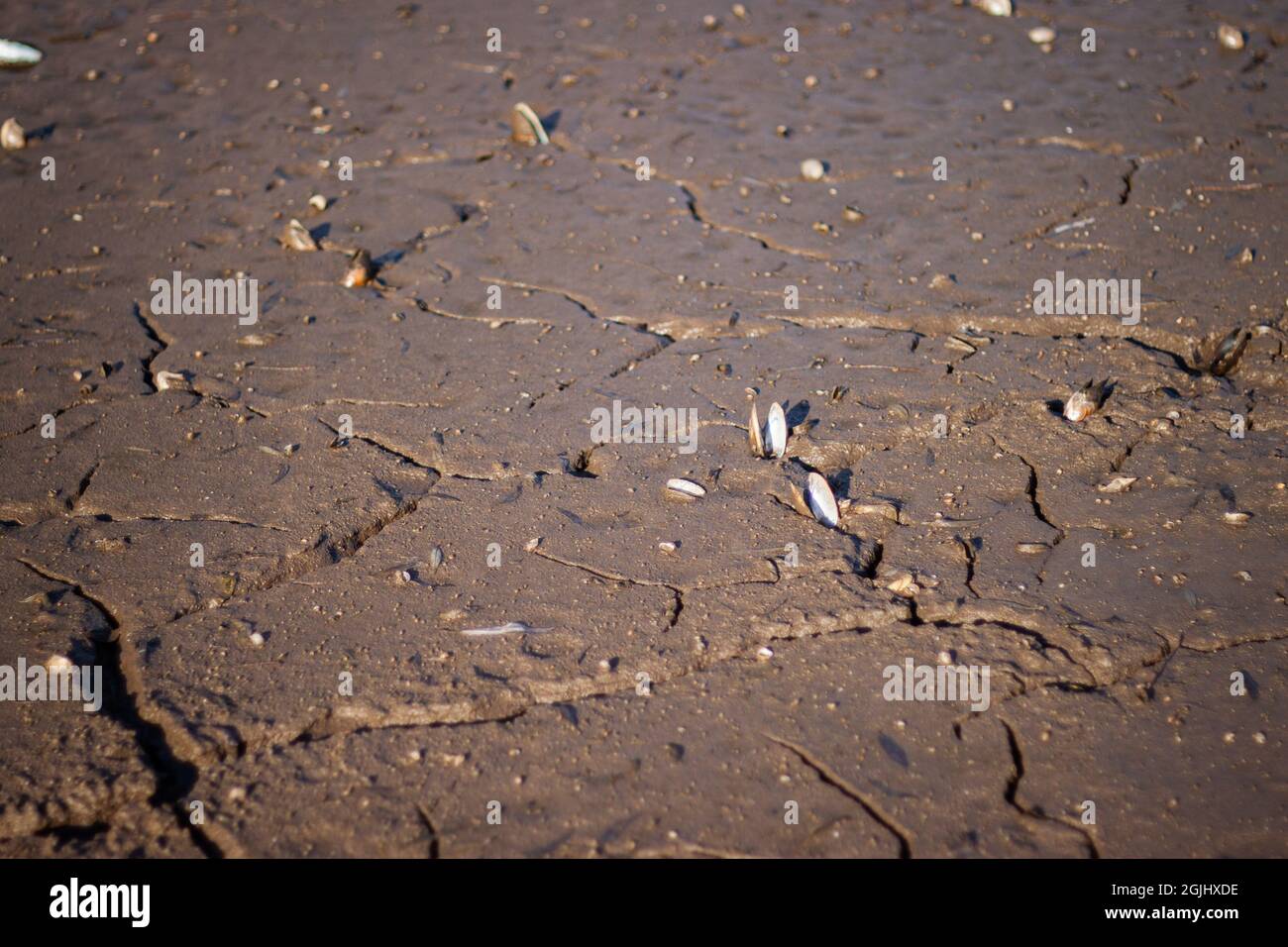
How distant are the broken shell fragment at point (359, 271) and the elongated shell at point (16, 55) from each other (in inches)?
156

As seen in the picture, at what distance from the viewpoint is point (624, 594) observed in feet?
10.1

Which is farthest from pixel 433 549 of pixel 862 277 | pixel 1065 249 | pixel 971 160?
pixel 971 160

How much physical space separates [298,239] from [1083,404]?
381 centimetres

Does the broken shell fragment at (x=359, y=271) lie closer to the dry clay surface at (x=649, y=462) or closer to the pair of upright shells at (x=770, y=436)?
the dry clay surface at (x=649, y=462)

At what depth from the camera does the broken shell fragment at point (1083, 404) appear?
3.77 metres

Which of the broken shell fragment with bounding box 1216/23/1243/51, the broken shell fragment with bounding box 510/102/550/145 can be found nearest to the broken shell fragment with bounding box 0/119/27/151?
the broken shell fragment with bounding box 510/102/550/145

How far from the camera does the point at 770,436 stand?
3688mm

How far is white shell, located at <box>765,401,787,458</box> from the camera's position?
3656 mm

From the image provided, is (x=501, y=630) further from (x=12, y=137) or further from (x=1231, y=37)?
(x=1231, y=37)

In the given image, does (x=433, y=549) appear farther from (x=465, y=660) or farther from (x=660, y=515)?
(x=660, y=515)

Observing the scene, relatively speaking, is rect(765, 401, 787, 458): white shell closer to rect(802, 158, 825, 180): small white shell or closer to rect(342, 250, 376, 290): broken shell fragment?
rect(342, 250, 376, 290): broken shell fragment

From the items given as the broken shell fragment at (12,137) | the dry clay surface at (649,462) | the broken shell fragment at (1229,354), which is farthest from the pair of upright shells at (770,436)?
the broken shell fragment at (12,137)

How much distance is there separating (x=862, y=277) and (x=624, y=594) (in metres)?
2.39

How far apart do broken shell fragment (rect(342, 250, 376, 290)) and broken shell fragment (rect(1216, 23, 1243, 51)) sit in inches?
235
